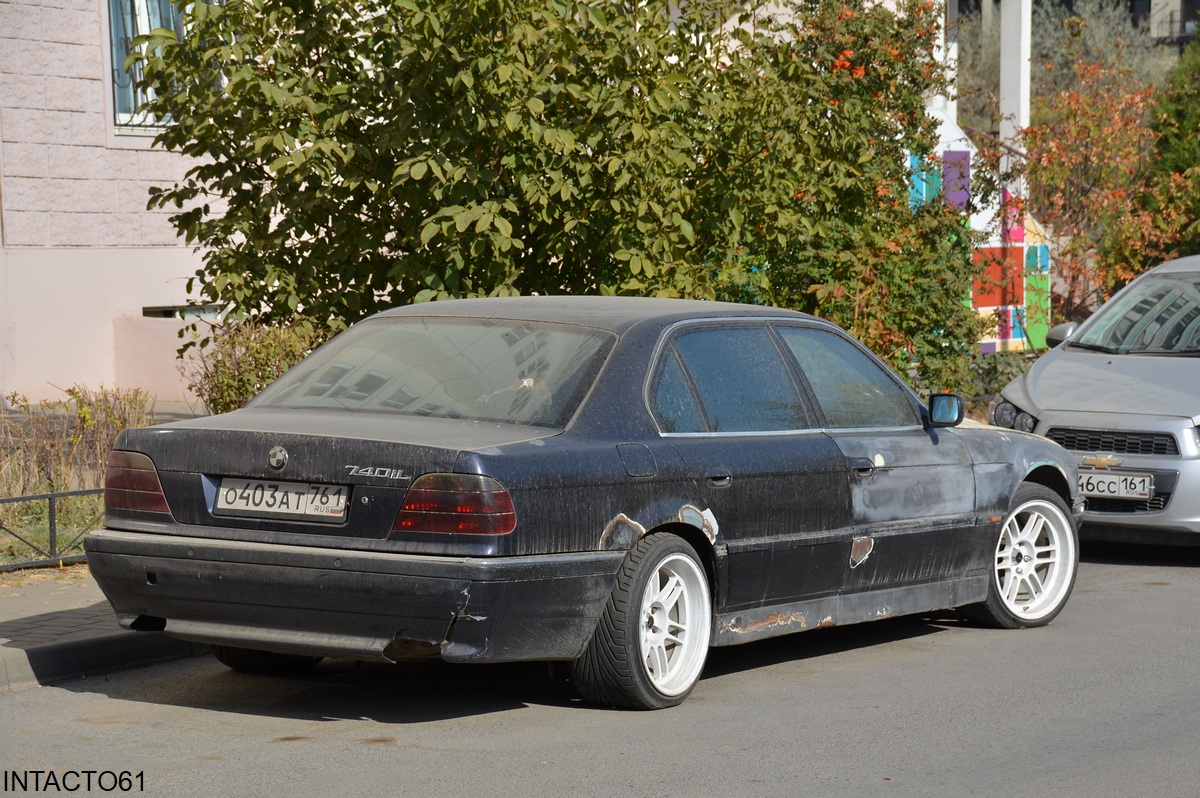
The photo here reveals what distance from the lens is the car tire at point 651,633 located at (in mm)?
6219

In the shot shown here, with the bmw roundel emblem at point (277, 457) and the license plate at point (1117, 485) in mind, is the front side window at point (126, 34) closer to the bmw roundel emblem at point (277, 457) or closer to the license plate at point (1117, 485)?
the license plate at point (1117, 485)

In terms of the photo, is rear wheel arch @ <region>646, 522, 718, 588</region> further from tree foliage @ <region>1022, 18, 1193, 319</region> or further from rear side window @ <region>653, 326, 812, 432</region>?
tree foliage @ <region>1022, 18, 1193, 319</region>

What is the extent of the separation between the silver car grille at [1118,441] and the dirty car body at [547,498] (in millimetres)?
2825

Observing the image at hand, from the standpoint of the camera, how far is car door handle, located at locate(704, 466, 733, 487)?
6.57 meters

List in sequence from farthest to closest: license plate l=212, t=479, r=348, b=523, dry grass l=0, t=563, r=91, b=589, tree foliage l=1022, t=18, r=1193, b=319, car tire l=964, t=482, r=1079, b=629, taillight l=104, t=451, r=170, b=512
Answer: tree foliage l=1022, t=18, r=1193, b=319 < dry grass l=0, t=563, r=91, b=589 < car tire l=964, t=482, r=1079, b=629 < taillight l=104, t=451, r=170, b=512 < license plate l=212, t=479, r=348, b=523

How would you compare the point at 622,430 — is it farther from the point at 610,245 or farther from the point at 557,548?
the point at 610,245

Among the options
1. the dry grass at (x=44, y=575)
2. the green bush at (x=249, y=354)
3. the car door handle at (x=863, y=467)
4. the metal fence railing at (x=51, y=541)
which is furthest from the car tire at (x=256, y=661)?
the green bush at (x=249, y=354)

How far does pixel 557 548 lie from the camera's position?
6016 millimetres

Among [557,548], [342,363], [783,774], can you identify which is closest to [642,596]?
[557,548]

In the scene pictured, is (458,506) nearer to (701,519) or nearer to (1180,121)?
(701,519)

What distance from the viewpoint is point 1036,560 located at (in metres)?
8.49

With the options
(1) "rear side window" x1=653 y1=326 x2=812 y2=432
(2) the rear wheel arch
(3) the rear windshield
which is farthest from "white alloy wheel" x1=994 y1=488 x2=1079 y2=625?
(3) the rear windshield

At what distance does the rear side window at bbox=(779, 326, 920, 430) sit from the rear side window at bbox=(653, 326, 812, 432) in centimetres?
17

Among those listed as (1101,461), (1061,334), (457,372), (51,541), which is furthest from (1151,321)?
(51,541)
